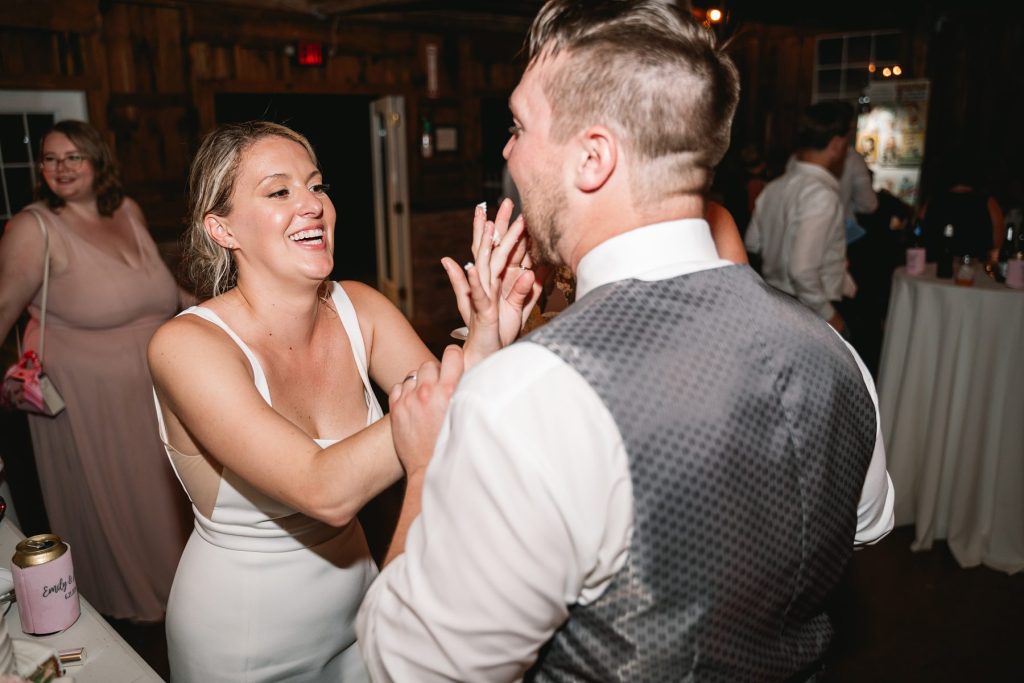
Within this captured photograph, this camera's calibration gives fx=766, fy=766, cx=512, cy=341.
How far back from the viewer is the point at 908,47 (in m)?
8.73

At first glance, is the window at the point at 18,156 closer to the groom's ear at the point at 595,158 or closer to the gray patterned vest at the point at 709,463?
the groom's ear at the point at 595,158

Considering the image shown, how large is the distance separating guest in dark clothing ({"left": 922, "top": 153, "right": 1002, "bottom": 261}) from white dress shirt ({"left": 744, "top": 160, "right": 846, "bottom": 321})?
1497mm

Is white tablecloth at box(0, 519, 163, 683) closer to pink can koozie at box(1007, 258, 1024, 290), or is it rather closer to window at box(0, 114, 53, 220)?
pink can koozie at box(1007, 258, 1024, 290)

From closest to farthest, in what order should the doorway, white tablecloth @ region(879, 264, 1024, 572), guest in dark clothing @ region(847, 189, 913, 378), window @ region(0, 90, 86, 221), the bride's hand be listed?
the bride's hand < white tablecloth @ region(879, 264, 1024, 572) < window @ region(0, 90, 86, 221) < guest in dark clothing @ region(847, 189, 913, 378) < the doorway

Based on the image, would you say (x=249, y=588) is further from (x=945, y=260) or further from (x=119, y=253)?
(x=945, y=260)

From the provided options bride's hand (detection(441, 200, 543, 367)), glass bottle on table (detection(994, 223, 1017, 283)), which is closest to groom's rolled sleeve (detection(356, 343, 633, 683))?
bride's hand (detection(441, 200, 543, 367))

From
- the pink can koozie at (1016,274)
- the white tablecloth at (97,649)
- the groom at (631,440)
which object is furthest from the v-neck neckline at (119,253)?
the pink can koozie at (1016,274)

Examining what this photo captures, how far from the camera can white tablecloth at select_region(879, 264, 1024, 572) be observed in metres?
3.10

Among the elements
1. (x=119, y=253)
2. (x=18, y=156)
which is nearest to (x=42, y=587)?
(x=119, y=253)

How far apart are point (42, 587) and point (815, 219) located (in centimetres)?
326

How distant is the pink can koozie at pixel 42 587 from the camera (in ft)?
4.00

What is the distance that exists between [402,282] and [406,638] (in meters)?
6.68

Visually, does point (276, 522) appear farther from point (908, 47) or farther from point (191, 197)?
point (908, 47)

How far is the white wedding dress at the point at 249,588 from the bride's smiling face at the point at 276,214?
0.17 metres
